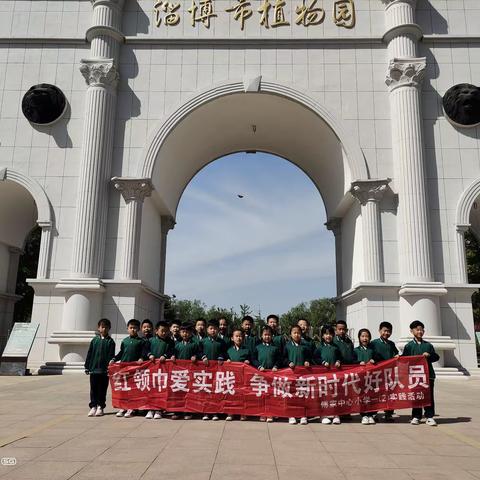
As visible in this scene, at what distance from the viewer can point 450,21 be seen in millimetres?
15617

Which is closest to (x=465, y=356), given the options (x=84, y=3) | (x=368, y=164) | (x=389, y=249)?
(x=389, y=249)

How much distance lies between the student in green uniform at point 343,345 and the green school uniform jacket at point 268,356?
1009 mm

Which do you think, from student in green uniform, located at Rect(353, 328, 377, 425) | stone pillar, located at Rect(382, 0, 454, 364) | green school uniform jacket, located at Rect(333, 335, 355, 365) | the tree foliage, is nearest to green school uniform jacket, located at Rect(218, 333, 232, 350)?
green school uniform jacket, located at Rect(333, 335, 355, 365)

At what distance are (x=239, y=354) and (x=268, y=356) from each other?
1.65ft

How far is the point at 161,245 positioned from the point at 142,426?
12202 mm

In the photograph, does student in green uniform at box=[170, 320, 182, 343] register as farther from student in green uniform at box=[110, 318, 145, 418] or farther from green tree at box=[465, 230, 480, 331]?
green tree at box=[465, 230, 480, 331]

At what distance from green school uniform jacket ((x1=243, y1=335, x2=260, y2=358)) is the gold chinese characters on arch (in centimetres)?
1175

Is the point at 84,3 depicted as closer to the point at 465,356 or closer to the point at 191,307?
the point at 465,356

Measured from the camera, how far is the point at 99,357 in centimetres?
752

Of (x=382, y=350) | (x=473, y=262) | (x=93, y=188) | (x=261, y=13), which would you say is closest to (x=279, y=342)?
(x=382, y=350)

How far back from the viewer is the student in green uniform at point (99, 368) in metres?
7.29

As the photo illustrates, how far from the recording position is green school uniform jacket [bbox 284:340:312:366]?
739cm

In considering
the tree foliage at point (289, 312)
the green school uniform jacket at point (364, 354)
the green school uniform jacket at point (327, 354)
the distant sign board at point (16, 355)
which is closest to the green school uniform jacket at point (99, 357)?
the green school uniform jacket at point (327, 354)

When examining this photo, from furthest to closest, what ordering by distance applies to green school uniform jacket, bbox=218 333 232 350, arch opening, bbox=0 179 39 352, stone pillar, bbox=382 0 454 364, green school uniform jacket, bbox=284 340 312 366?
1. arch opening, bbox=0 179 39 352
2. stone pillar, bbox=382 0 454 364
3. green school uniform jacket, bbox=218 333 232 350
4. green school uniform jacket, bbox=284 340 312 366
